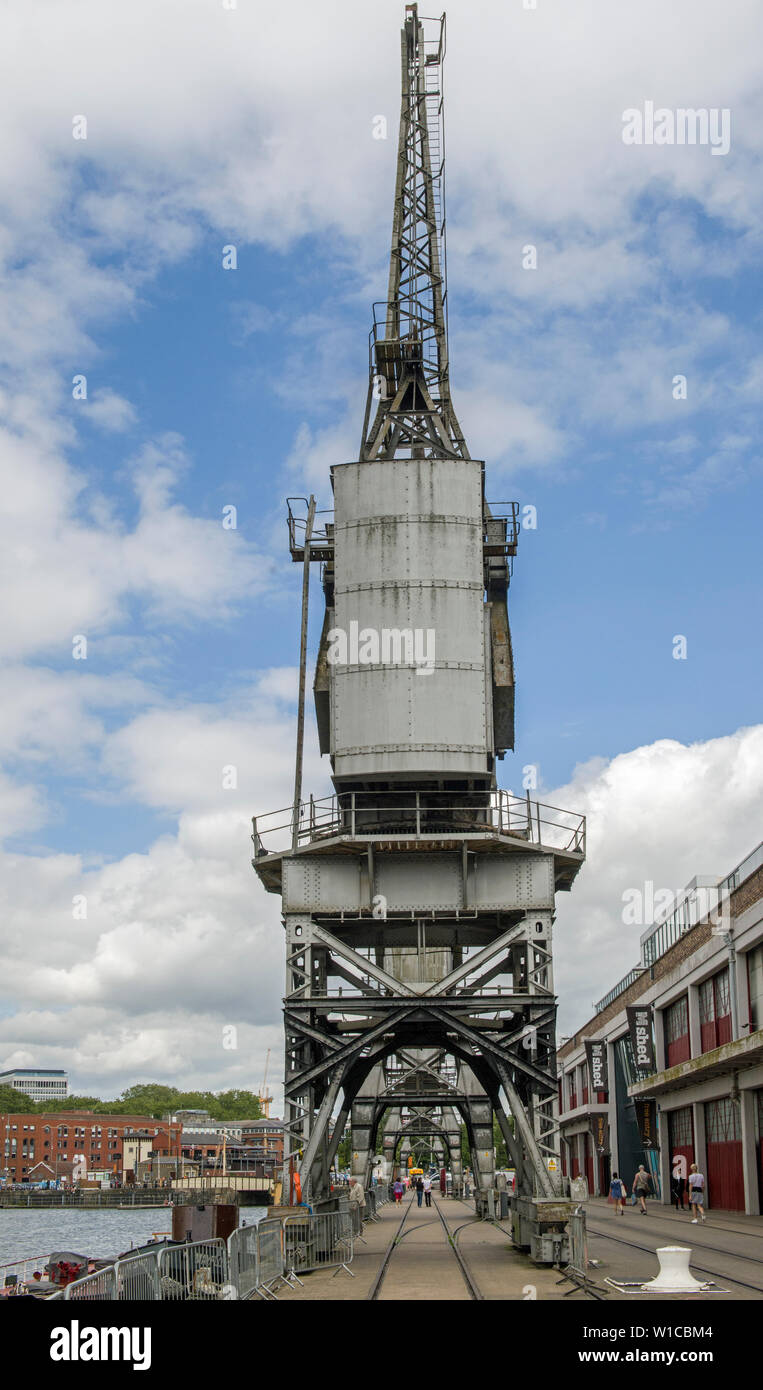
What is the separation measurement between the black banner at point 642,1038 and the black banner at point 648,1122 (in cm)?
223

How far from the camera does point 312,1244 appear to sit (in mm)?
28016

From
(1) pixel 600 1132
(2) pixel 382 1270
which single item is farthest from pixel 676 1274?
(1) pixel 600 1132

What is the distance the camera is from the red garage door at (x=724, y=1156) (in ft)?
150

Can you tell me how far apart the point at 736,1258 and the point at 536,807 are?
36.3ft

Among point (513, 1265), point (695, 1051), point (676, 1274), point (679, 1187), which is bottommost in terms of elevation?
point (679, 1187)

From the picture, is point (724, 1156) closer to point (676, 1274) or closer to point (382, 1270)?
point (382, 1270)

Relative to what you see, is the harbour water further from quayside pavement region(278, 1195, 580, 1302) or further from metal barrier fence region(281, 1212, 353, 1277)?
metal barrier fence region(281, 1212, 353, 1277)

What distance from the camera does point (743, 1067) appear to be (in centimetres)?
4362

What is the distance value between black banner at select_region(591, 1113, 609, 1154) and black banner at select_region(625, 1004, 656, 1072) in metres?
17.5

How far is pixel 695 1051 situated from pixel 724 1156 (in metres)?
5.02

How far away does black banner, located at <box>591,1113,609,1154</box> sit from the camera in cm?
7662

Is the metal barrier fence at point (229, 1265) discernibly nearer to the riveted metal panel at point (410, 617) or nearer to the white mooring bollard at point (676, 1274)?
the white mooring bollard at point (676, 1274)
